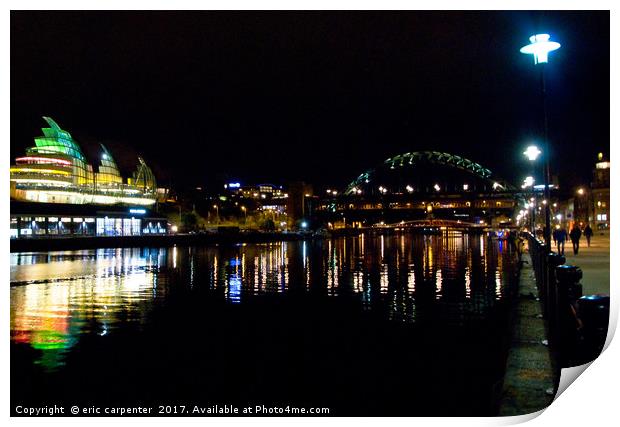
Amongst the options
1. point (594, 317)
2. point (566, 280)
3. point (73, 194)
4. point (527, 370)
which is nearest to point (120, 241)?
point (73, 194)

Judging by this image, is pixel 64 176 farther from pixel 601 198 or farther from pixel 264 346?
pixel 264 346

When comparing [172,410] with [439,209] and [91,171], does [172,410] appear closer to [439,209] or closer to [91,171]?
[91,171]

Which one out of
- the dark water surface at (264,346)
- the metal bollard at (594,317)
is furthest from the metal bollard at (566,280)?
the dark water surface at (264,346)

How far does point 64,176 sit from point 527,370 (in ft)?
317

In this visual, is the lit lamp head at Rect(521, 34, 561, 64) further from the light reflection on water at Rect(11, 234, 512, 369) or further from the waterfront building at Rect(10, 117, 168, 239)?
the waterfront building at Rect(10, 117, 168, 239)

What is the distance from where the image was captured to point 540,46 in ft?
37.1

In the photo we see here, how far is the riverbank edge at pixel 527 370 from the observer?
7.04 metres

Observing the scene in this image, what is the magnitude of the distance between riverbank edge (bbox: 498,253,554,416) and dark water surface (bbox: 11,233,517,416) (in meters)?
0.34

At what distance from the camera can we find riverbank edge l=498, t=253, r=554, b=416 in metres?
7.04

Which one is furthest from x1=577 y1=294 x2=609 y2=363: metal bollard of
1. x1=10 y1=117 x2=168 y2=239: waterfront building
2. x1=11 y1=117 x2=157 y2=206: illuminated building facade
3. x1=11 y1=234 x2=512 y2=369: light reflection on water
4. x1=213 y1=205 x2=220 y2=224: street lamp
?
x1=213 y1=205 x2=220 y2=224: street lamp

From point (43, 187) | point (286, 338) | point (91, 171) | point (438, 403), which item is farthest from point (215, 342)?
point (91, 171)

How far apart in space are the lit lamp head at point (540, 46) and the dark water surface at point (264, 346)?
16.0 feet

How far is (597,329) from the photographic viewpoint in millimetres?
6457

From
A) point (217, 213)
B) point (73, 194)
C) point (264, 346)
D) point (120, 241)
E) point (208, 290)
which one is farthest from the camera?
point (217, 213)
